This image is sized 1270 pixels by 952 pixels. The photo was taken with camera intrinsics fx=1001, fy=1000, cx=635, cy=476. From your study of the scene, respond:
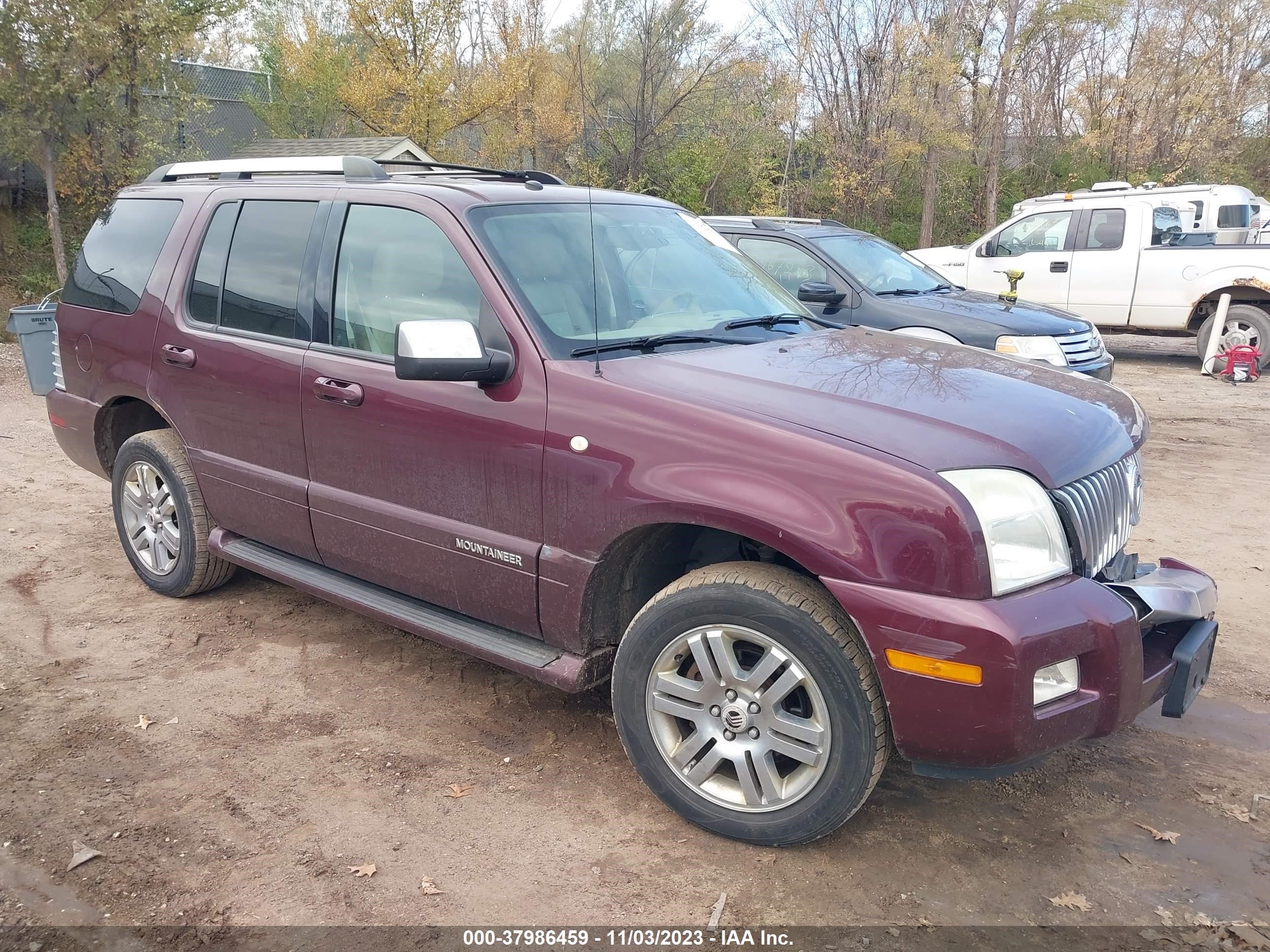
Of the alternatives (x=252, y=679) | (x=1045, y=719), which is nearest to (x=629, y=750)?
(x=1045, y=719)

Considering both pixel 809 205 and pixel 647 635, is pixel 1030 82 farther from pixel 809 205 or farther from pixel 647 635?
pixel 647 635

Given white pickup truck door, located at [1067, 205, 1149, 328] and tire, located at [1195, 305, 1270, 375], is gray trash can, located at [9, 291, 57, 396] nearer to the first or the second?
white pickup truck door, located at [1067, 205, 1149, 328]

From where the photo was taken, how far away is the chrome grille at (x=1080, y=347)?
802cm

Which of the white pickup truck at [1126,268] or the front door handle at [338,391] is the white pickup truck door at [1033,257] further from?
the front door handle at [338,391]

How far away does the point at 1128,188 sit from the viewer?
13.5m

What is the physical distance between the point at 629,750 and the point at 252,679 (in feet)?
5.97

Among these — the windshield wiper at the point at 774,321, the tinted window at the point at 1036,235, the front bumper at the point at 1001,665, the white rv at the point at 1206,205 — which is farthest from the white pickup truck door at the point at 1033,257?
the front bumper at the point at 1001,665

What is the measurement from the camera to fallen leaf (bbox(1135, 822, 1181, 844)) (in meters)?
3.02

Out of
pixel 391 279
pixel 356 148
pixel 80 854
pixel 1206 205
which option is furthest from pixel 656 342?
pixel 356 148

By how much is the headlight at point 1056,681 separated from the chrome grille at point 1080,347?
587cm

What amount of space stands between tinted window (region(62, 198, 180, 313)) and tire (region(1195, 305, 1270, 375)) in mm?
11566

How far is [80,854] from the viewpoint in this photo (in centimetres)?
294

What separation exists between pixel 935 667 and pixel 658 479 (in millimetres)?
928

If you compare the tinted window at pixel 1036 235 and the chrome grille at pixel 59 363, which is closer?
the chrome grille at pixel 59 363
